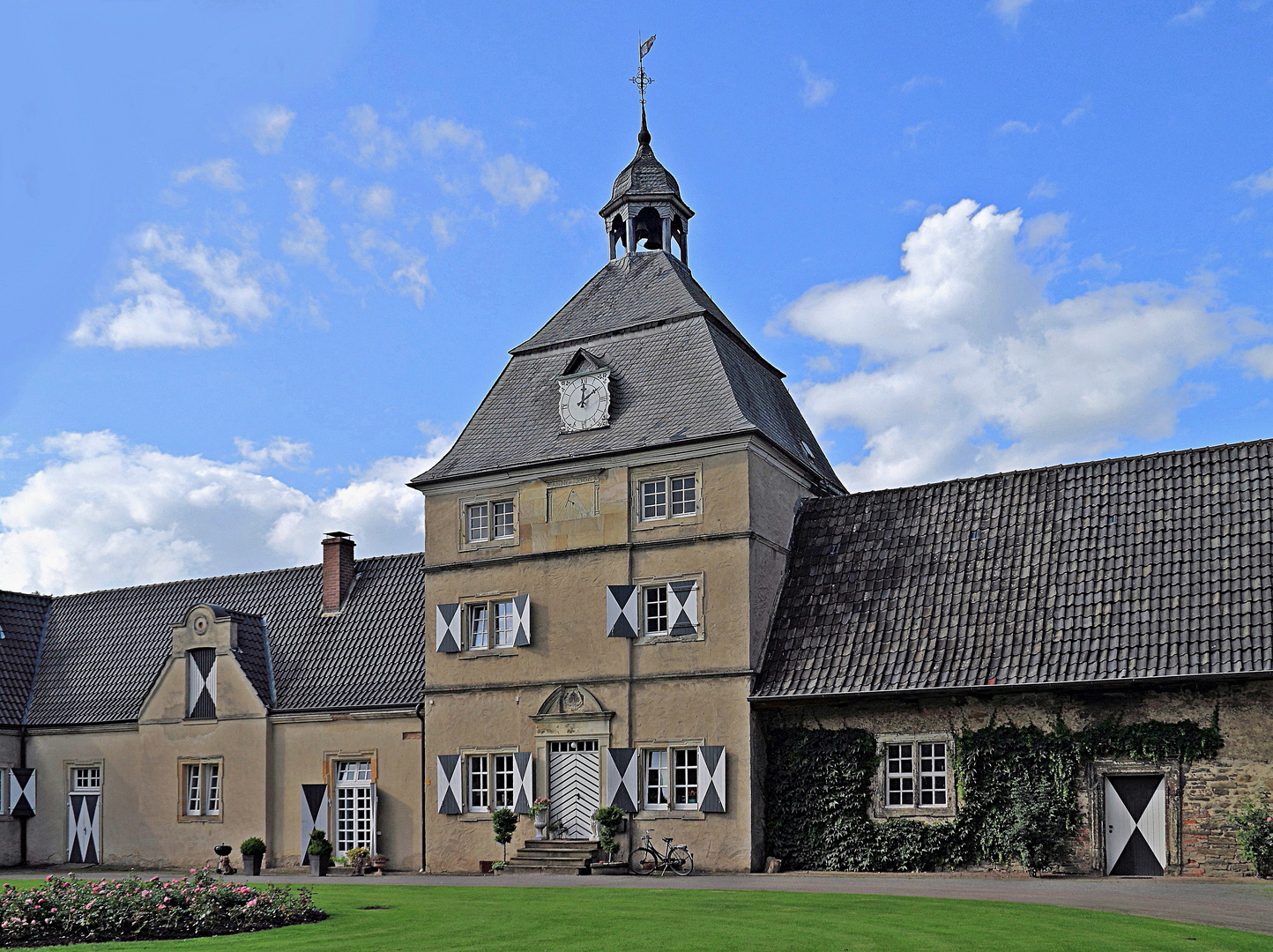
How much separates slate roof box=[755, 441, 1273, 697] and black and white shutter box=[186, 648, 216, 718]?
15.0m

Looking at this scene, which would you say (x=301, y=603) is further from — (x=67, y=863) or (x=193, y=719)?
(x=67, y=863)

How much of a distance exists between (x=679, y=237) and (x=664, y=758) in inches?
542

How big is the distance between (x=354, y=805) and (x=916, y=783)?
1356 centimetres

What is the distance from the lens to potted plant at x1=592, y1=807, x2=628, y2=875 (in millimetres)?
25422

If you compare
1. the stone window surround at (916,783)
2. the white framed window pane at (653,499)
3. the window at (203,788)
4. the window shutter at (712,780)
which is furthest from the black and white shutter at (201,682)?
the stone window surround at (916,783)

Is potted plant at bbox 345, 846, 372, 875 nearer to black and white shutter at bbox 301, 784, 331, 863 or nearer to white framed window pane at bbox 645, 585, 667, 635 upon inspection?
black and white shutter at bbox 301, 784, 331, 863

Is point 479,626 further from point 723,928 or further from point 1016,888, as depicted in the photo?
point 723,928

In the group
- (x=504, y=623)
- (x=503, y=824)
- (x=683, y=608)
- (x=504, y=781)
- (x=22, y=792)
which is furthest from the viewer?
(x=22, y=792)

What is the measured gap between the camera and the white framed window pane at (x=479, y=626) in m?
29.1

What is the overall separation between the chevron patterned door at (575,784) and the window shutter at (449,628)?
133 inches

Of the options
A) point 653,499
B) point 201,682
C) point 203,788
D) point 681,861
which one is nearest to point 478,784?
point 681,861

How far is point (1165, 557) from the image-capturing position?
2392 cm

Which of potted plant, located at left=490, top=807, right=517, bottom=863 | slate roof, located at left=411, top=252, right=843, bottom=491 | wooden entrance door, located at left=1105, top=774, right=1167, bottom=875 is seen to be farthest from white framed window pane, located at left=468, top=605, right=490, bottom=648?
wooden entrance door, located at left=1105, top=774, right=1167, bottom=875

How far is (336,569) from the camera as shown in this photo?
34656 mm
